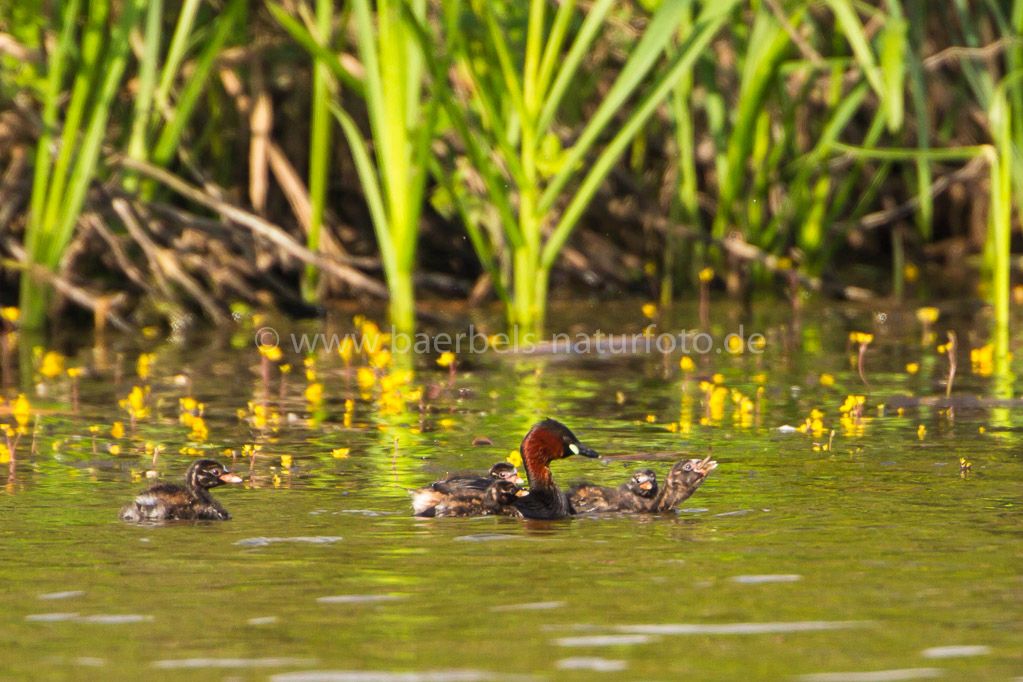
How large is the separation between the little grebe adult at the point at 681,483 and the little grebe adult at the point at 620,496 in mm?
36

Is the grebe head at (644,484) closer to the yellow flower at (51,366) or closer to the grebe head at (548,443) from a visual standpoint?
the grebe head at (548,443)

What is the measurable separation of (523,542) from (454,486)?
60 centimetres

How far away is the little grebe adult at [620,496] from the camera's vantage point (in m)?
6.39

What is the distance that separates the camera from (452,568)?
17.4 feet

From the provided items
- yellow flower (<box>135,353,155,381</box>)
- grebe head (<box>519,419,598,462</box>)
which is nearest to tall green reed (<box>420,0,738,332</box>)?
yellow flower (<box>135,353,155,381</box>)

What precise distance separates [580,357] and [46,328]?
4207mm

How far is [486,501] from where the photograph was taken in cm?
633

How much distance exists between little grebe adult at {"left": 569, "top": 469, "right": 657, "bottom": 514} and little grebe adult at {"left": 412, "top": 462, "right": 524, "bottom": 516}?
224 millimetres

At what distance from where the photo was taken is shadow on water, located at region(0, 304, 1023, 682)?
4379mm

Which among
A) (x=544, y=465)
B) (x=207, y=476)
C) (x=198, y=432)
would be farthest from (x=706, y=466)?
(x=198, y=432)

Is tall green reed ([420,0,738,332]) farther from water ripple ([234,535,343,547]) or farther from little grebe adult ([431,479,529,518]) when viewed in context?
water ripple ([234,535,343,547])

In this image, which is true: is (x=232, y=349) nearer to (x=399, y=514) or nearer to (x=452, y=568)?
(x=399, y=514)

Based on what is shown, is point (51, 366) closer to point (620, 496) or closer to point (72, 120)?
point (72, 120)

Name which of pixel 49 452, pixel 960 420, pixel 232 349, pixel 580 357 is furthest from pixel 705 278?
pixel 49 452
